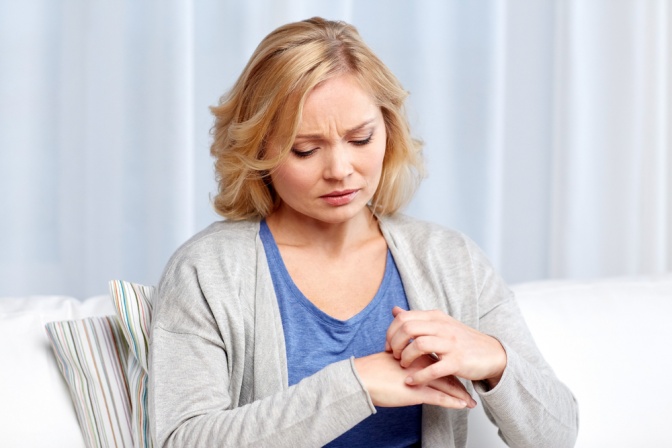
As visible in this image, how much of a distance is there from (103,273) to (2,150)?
1.30 ft

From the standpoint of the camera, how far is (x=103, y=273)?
2369mm

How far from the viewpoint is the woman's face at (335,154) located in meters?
1.43

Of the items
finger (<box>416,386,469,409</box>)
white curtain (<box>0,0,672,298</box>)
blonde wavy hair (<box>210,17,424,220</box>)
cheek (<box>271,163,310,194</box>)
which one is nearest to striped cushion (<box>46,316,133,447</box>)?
blonde wavy hair (<box>210,17,424,220</box>)

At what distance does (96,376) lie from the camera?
1590 mm

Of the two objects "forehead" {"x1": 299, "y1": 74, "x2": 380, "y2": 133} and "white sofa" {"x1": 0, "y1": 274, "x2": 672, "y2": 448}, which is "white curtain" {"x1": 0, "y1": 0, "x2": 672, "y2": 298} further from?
"white sofa" {"x1": 0, "y1": 274, "x2": 672, "y2": 448}

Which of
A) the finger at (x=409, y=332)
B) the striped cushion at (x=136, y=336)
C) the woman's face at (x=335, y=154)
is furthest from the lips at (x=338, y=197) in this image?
the striped cushion at (x=136, y=336)

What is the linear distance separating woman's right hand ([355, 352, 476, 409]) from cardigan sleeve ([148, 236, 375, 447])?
3 cm

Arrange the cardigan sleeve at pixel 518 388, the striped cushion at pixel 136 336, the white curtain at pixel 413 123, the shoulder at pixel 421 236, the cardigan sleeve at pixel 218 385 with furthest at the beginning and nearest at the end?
1. the white curtain at pixel 413 123
2. the shoulder at pixel 421 236
3. the striped cushion at pixel 136 336
4. the cardigan sleeve at pixel 518 388
5. the cardigan sleeve at pixel 218 385

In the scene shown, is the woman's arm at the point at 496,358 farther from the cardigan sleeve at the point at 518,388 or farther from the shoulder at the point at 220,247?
the shoulder at the point at 220,247

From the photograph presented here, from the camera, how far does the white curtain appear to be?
232 centimetres

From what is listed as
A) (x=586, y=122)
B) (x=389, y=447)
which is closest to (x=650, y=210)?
(x=586, y=122)

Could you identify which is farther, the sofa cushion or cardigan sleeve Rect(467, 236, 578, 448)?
the sofa cushion

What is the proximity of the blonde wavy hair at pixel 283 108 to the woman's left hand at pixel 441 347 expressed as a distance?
0.34m

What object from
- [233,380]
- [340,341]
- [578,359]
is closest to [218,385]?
[233,380]
